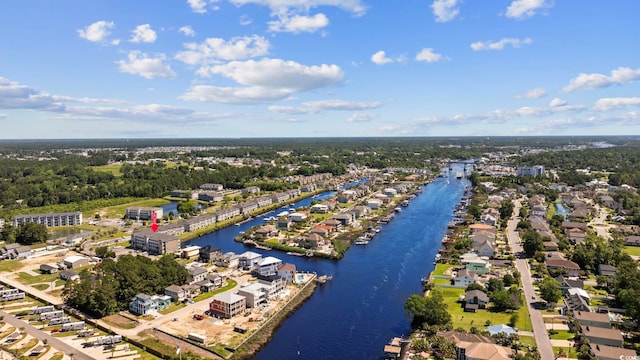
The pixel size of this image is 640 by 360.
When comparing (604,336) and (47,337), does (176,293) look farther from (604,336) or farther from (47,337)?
(604,336)

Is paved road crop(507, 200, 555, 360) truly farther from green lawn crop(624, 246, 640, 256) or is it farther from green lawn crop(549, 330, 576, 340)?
green lawn crop(624, 246, 640, 256)

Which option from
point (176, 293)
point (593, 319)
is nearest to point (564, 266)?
point (593, 319)

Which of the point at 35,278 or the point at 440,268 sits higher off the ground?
the point at 440,268

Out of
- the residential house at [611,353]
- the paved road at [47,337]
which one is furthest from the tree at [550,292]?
the paved road at [47,337]

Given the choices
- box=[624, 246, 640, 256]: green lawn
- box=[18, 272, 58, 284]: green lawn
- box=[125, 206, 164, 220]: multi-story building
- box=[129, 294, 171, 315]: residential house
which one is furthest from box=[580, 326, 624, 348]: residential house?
box=[125, 206, 164, 220]: multi-story building

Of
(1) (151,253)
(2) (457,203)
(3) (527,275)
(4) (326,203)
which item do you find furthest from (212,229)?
(2) (457,203)

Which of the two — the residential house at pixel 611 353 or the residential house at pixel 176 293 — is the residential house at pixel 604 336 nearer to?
the residential house at pixel 611 353

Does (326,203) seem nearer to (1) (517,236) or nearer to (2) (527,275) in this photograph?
(1) (517,236)
